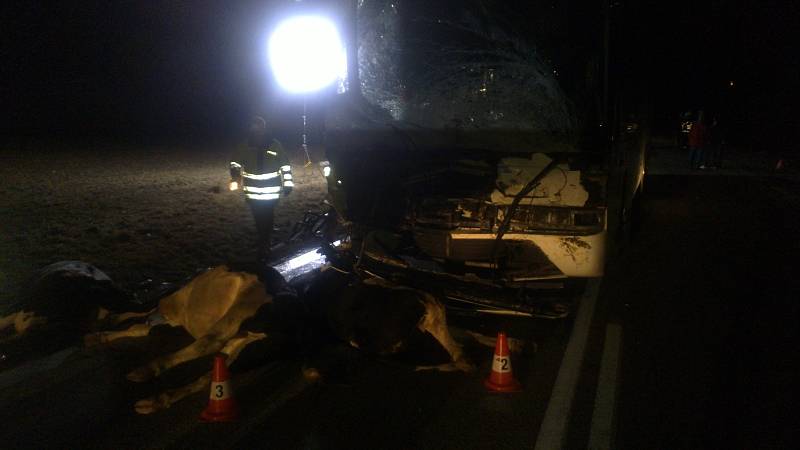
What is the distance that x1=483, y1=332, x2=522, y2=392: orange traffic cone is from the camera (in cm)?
486

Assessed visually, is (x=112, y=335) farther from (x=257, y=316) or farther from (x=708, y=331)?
(x=708, y=331)

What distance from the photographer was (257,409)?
15.2 feet

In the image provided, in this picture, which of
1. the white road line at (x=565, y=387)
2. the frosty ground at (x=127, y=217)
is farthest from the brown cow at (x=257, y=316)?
the frosty ground at (x=127, y=217)

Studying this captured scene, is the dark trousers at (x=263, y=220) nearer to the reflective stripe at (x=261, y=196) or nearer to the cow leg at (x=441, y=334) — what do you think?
the reflective stripe at (x=261, y=196)

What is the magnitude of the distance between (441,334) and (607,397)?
4.26 feet

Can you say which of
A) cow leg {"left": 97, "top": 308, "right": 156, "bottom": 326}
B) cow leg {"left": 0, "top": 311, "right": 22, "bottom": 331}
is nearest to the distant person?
cow leg {"left": 97, "top": 308, "right": 156, "bottom": 326}

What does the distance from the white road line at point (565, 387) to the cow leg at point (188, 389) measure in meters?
2.19

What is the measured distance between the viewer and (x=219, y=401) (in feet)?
14.5

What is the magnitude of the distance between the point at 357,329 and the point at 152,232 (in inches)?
210

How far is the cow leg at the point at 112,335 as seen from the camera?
220 inches

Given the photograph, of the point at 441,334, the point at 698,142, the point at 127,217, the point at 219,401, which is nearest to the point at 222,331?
the point at 219,401

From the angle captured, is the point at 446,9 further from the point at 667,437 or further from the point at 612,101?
the point at 667,437

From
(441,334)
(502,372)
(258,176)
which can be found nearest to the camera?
(502,372)

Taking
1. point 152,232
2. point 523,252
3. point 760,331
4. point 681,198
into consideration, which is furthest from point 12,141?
point 760,331
